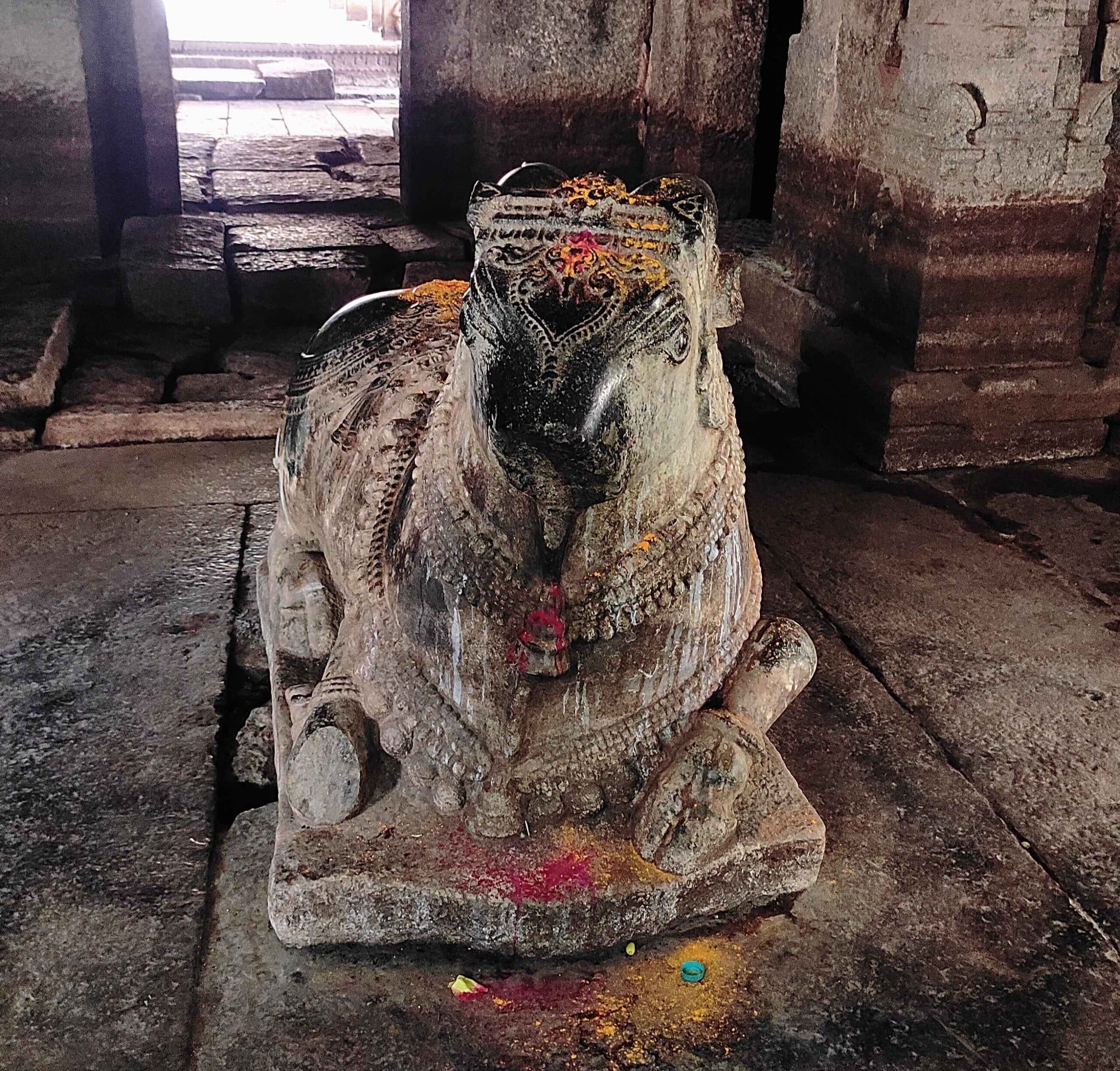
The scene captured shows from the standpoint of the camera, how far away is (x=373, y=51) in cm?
1616

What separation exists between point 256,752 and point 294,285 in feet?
12.4

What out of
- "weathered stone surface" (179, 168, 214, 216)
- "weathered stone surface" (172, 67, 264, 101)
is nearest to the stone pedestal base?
"weathered stone surface" (179, 168, 214, 216)

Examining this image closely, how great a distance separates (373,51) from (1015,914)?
15.9 meters

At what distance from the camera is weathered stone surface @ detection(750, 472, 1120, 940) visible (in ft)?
8.60

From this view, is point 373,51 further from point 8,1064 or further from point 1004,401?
point 8,1064

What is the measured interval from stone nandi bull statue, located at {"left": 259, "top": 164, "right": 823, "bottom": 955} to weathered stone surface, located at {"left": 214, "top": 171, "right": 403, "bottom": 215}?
5302 mm

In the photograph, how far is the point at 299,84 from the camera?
13633 millimetres

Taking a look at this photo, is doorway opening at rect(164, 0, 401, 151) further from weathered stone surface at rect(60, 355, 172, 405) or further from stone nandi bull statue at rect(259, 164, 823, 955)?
stone nandi bull statue at rect(259, 164, 823, 955)

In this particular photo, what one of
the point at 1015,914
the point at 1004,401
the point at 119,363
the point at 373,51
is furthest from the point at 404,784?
the point at 373,51

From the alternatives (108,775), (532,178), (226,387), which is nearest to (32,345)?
(226,387)

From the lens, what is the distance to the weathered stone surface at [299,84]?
44.4 ft

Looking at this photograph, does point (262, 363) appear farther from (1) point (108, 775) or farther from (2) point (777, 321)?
(1) point (108, 775)

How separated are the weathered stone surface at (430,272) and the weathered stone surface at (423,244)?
16 centimetres

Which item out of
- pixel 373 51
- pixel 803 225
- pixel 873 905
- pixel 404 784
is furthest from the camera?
pixel 373 51
